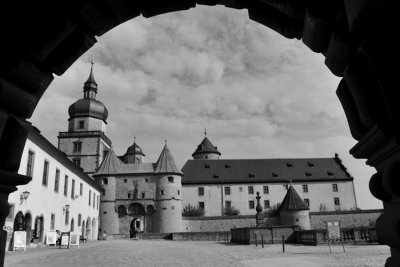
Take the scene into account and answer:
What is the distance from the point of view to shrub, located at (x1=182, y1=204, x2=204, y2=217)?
62531 millimetres

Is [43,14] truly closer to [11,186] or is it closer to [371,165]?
[11,186]

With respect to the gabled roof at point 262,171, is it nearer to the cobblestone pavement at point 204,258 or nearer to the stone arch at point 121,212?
the stone arch at point 121,212

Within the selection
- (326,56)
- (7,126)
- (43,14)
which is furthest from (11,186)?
(326,56)

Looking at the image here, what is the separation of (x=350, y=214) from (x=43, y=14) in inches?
2321

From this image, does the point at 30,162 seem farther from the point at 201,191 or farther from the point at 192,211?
the point at 201,191

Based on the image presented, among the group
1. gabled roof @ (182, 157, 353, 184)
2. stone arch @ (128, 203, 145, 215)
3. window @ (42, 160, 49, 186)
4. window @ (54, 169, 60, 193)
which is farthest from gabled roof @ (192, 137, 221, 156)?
window @ (42, 160, 49, 186)

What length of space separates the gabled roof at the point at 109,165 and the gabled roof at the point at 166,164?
6572 mm

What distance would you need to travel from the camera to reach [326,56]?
290 centimetres

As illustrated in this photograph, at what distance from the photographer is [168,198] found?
190 ft

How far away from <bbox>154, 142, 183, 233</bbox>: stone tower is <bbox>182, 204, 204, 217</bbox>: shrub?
15.0ft

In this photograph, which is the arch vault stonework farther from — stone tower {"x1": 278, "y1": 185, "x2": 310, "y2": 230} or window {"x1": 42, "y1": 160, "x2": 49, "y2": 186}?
stone tower {"x1": 278, "y1": 185, "x2": 310, "y2": 230}

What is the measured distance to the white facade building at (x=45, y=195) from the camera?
22.8m

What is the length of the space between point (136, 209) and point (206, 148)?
2984 cm

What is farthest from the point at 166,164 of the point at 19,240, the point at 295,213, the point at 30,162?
the point at 19,240
